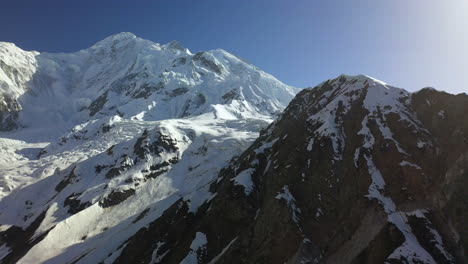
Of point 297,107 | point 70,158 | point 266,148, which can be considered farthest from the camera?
point 70,158

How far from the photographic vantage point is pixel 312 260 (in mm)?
44062

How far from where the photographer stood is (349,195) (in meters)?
50.4

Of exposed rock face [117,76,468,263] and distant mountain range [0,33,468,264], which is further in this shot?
distant mountain range [0,33,468,264]

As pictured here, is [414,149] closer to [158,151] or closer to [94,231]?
[94,231]

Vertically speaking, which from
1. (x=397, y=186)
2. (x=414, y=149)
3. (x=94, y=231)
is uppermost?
(x=414, y=149)

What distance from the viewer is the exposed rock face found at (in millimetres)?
42281

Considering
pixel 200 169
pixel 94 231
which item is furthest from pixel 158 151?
pixel 94 231

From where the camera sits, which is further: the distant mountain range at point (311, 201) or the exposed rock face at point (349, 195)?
the distant mountain range at point (311, 201)

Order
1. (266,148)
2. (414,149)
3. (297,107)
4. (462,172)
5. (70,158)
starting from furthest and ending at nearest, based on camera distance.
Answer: (70,158)
(297,107)
(266,148)
(414,149)
(462,172)

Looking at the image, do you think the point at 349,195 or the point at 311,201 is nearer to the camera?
the point at 349,195

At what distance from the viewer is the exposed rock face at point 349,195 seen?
139 feet

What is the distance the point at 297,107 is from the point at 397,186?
41.1 metres

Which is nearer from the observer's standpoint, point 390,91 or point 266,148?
point 390,91

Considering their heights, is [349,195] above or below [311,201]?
above
